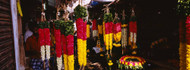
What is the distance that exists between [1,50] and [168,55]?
7.43 m

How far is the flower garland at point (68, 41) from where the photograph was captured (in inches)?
106

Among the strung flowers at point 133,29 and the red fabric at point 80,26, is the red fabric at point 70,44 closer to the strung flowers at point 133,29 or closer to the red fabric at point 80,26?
the red fabric at point 80,26

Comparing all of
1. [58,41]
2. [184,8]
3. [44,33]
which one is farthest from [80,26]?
[184,8]

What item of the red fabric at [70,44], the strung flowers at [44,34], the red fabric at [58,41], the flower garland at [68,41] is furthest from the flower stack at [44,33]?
the red fabric at [70,44]

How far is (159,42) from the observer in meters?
5.98

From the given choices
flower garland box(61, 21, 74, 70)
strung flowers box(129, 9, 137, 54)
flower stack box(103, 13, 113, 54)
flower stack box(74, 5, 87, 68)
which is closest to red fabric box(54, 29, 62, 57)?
flower garland box(61, 21, 74, 70)

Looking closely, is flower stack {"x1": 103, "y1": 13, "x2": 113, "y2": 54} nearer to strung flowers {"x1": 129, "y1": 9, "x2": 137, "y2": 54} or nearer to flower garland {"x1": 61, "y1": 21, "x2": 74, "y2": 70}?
strung flowers {"x1": 129, "y1": 9, "x2": 137, "y2": 54}

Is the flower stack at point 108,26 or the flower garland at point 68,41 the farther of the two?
the flower stack at point 108,26

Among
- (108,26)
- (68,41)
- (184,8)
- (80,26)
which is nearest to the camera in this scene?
(184,8)

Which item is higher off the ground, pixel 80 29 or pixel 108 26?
pixel 108 26

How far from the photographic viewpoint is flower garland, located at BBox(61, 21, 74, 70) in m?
2.71

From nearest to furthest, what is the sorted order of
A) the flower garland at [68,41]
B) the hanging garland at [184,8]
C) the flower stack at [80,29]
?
the hanging garland at [184,8] < the flower garland at [68,41] < the flower stack at [80,29]

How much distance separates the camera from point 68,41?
109 inches

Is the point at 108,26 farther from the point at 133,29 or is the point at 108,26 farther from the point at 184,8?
the point at 184,8
